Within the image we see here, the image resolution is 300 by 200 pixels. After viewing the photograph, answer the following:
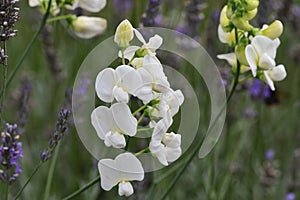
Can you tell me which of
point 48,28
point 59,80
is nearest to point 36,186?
point 59,80

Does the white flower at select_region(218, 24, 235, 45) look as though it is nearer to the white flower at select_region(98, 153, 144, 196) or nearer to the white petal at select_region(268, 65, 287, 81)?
the white petal at select_region(268, 65, 287, 81)

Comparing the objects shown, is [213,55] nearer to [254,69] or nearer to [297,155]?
[297,155]

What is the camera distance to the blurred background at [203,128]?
1.72m

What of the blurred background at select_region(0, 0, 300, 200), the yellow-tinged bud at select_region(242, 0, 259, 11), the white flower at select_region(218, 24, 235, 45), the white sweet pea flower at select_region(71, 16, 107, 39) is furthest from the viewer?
the blurred background at select_region(0, 0, 300, 200)

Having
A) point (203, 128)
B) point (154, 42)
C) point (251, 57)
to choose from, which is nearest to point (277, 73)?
point (251, 57)

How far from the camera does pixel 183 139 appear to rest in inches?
43.1

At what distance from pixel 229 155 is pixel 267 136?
32 cm

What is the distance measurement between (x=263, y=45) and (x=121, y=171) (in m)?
0.34

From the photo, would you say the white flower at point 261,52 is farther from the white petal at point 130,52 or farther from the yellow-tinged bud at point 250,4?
the white petal at point 130,52

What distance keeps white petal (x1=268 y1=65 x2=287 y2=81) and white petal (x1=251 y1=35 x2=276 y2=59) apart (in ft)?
0.23

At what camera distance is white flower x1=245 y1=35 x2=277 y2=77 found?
1.04 meters

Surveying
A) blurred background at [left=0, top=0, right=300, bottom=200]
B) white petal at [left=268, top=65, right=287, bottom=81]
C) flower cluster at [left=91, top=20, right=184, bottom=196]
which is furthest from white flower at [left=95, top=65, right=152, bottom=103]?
blurred background at [left=0, top=0, right=300, bottom=200]

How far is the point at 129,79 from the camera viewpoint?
0.85 m

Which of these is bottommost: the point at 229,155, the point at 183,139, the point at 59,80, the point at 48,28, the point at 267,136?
the point at 267,136
